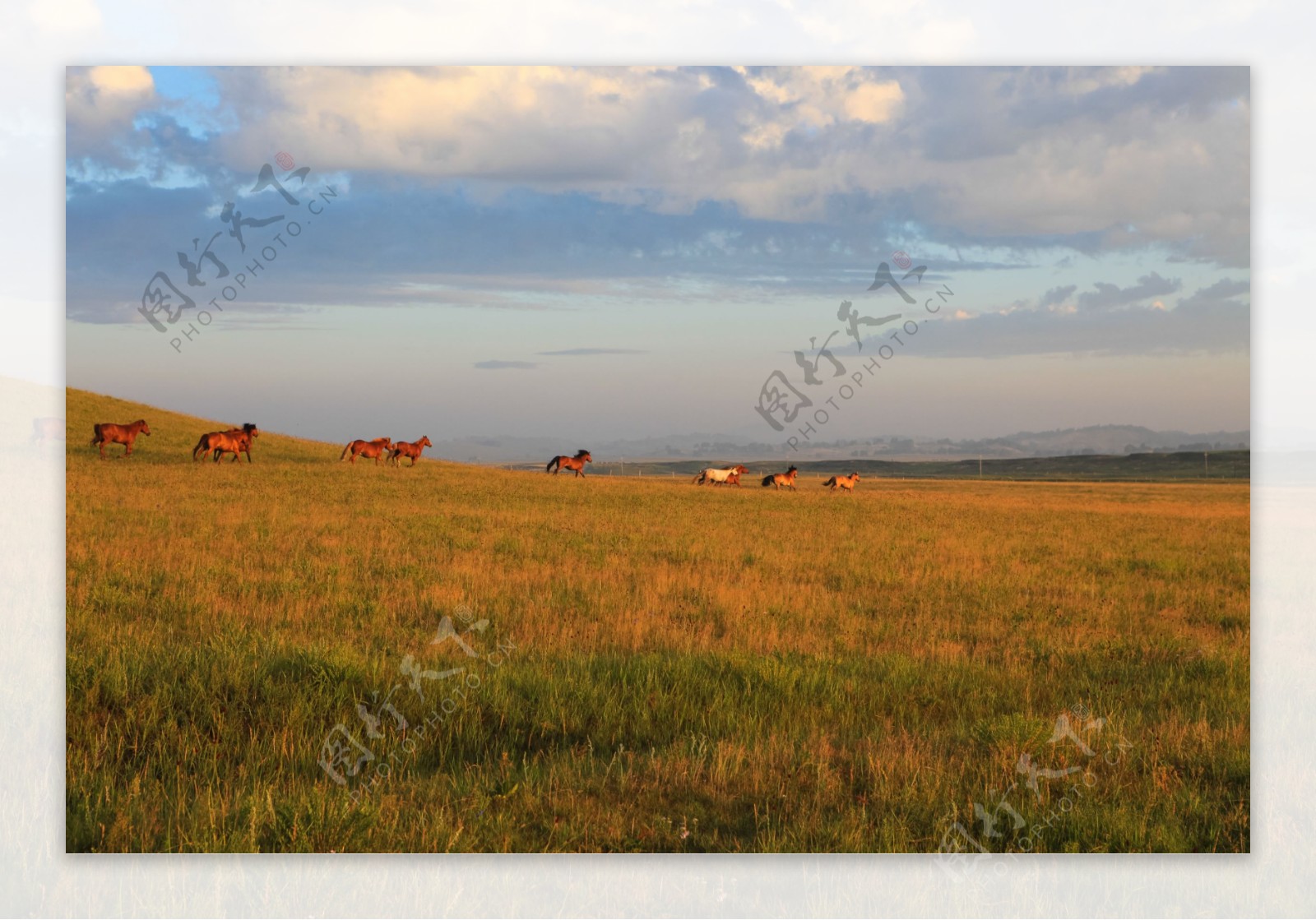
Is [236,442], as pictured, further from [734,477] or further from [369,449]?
[734,477]

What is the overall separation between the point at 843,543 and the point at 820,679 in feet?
45.6

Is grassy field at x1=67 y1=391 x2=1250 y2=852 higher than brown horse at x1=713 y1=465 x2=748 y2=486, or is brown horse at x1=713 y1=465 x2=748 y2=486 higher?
brown horse at x1=713 y1=465 x2=748 y2=486

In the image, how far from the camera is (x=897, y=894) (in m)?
5.31

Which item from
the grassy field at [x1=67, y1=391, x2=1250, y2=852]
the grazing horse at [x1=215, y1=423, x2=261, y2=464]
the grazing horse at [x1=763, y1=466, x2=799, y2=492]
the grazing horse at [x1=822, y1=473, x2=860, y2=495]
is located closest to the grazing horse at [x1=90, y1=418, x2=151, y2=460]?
the grazing horse at [x1=215, y1=423, x2=261, y2=464]

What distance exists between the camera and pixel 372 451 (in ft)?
149

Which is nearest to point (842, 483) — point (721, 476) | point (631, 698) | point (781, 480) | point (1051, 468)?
point (781, 480)

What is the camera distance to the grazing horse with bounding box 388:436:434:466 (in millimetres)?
45531

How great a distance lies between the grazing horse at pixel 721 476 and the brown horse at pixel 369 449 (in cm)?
1850

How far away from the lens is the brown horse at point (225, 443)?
36844 mm

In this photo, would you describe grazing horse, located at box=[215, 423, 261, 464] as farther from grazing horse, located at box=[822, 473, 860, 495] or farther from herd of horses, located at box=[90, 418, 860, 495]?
grazing horse, located at box=[822, 473, 860, 495]

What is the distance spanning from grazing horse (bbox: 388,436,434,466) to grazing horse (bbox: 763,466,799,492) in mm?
20717

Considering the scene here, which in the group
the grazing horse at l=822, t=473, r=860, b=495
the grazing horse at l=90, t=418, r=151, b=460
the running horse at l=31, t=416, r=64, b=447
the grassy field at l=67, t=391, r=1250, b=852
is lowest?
the grassy field at l=67, t=391, r=1250, b=852

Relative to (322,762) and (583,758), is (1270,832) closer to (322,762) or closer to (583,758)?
(583,758)

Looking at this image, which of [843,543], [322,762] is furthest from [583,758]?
[843,543]
